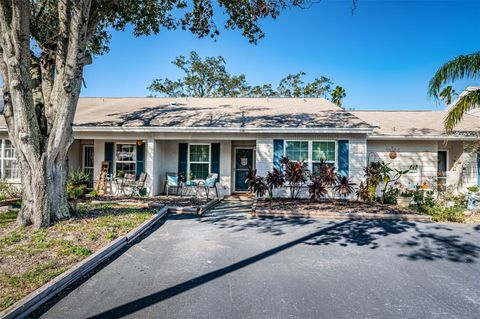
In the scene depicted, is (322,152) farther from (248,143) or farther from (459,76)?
(459,76)

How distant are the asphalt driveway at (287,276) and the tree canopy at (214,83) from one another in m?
29.9

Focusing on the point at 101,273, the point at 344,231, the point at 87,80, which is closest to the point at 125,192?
the point at 87,80

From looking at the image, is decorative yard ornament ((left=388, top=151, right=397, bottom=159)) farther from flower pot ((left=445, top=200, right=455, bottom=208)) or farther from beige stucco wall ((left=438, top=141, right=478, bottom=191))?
flower pot ((left=445, top=200, right=455, bottom=208))

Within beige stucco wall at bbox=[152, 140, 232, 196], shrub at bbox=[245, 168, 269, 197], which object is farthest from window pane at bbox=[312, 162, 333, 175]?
beige stucco wall at bbox=[152, 140, 232, 196]

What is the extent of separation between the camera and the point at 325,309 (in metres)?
3.39

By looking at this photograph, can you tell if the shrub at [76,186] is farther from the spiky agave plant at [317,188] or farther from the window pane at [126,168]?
the spiky agave plant at [317,188]

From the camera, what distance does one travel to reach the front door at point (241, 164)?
13.6 meters

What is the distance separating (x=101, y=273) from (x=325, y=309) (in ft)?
11.0

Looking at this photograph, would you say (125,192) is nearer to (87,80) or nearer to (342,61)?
(87,80)

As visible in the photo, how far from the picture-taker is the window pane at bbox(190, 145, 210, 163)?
42.4ft

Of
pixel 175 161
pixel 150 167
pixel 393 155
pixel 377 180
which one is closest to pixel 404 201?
pixel 377 180

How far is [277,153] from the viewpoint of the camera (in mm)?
11414

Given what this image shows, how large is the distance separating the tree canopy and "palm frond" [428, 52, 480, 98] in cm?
2674

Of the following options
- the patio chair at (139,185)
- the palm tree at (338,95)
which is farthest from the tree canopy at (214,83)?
the patio chair at (139,185)
